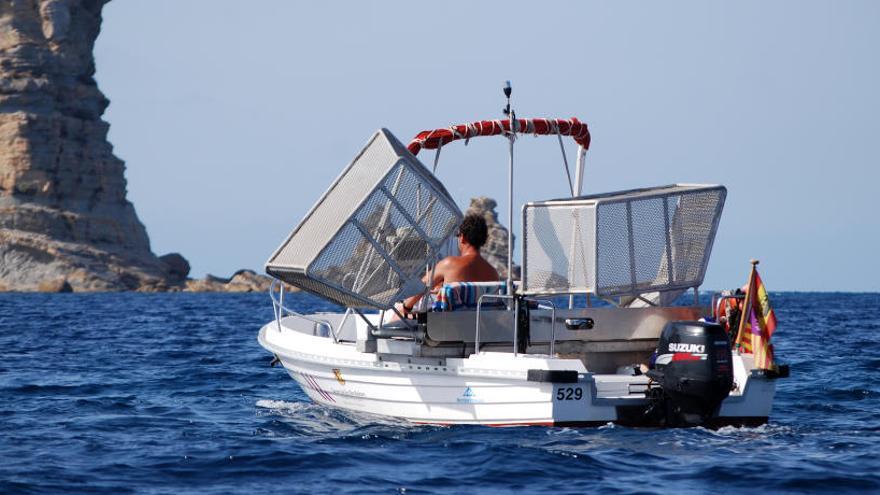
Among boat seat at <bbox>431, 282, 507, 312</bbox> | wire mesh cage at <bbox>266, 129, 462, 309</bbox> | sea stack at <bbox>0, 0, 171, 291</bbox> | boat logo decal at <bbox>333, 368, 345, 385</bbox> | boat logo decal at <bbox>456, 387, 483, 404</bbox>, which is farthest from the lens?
sea stack at <bbox>0, 0, 171, 291</bbox>

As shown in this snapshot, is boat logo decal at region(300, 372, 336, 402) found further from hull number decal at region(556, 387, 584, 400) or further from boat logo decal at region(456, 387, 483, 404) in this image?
hull number decal at region(556, 387, 584, 400)

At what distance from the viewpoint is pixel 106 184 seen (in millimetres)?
120188

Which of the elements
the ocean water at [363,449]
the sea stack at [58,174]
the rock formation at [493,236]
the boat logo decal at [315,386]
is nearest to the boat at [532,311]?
the ocean water at [363,449]

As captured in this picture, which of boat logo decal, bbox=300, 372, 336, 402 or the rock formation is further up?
the rock formation

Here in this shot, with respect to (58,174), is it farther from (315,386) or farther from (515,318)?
(515,318)

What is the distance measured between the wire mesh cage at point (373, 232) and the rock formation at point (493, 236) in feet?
346

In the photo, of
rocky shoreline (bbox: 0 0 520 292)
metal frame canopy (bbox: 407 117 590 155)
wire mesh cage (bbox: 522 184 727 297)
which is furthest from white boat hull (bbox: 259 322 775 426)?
rocky shoreline (bbox: 0 0 520 292)

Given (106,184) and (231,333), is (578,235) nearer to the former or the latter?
(231,333)

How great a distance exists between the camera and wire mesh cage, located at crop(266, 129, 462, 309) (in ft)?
37.2

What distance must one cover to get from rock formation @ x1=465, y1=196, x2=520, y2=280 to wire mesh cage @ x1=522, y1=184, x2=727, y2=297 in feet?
343

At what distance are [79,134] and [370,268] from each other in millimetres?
116330

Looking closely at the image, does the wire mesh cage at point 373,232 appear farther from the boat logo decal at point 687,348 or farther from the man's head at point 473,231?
the boat logo decal at point 687,348

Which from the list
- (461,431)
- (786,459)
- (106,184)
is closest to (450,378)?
(461,431)

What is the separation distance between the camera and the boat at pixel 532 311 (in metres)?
11.4
